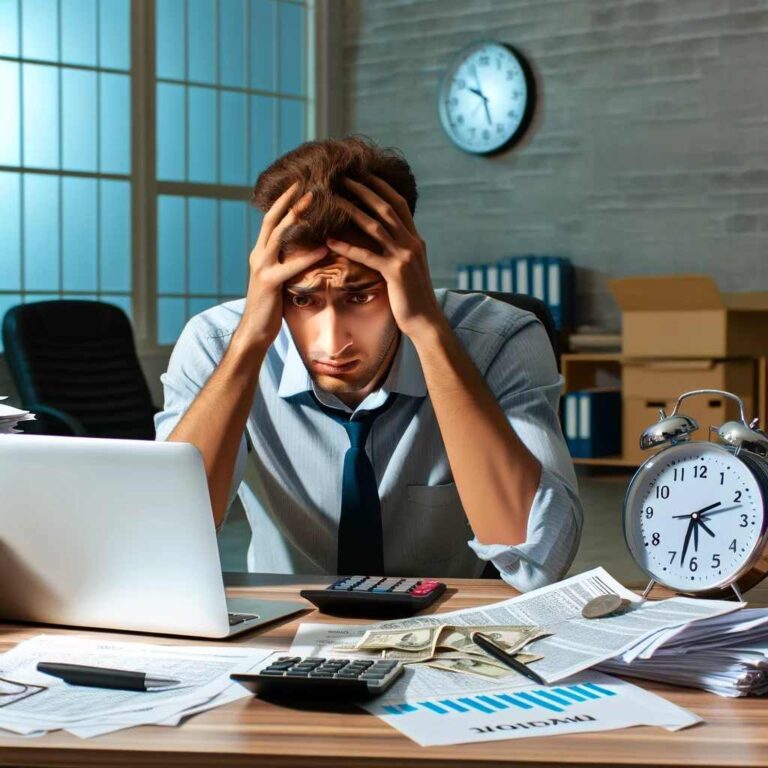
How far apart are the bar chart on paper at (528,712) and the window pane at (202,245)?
5.38 meters

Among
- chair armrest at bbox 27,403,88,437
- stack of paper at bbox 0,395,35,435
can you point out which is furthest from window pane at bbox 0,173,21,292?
stack of paper at bbox 0,395,35,435

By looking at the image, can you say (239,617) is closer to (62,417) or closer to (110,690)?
(110,690)

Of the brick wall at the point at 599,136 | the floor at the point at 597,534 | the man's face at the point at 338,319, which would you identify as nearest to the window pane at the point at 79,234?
the floor at the point at 597,534

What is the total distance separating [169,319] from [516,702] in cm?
533

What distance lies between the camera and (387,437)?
1831mm

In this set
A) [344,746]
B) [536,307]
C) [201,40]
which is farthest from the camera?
[201,40]

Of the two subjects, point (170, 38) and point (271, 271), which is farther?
point (170, 38)

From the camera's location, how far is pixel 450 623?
50.6 inches

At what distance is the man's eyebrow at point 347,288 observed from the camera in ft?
5.52

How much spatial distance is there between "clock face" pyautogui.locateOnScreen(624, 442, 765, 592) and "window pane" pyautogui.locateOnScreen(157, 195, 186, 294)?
4941 millimetres

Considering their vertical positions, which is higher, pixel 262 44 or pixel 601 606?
pixel 262 44

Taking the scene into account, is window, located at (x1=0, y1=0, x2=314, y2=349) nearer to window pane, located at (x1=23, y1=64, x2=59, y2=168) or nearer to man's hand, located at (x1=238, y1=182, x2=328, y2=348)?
window pane, located at (x1=23, y1=64, x2=59, y2=168)

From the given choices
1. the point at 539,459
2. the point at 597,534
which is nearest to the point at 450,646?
the point at 539,459

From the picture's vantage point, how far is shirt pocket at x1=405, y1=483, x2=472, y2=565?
1819 mm
